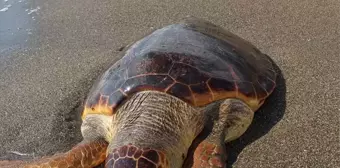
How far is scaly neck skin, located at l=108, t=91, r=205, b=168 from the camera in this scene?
2.61 metres

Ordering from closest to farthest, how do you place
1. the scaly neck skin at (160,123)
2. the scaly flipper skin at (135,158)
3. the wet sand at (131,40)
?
the scaly flipper skin at (135,158) < the scaly neck skin at (160,123) < the wet sand at (131,40)

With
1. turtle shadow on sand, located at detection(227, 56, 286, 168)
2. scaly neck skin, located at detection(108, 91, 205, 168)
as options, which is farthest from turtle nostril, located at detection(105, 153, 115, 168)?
turtle shadow on sand, located at detection(227, 56, 286, 168)

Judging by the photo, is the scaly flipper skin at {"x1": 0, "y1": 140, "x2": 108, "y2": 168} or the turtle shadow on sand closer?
the scaly flipper skin at {"x1": 0, "y1": 140, "x2": 108, "y2": 168}

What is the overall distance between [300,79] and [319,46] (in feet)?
2.17

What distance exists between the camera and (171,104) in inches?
114

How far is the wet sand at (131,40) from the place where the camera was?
2.96 metres

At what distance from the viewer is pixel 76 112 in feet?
12.1

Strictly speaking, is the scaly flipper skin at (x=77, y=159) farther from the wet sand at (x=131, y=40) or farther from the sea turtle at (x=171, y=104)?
the wet sand at (x=131, y=40)

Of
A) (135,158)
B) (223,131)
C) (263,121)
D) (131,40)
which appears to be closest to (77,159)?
(135,158)

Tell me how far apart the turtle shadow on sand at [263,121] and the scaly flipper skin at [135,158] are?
570 mm

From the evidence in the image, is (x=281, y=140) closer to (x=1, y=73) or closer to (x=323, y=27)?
(x=323, y=27)

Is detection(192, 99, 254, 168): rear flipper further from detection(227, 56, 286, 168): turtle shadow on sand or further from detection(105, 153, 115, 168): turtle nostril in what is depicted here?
detection(105, 153, 115, 168): turtle nostril

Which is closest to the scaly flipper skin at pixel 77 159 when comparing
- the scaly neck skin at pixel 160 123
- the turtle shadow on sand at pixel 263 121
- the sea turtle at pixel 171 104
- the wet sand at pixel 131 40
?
the sea turtle at pixel 171 104

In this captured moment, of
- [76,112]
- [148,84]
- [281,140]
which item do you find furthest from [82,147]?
[281,140]
